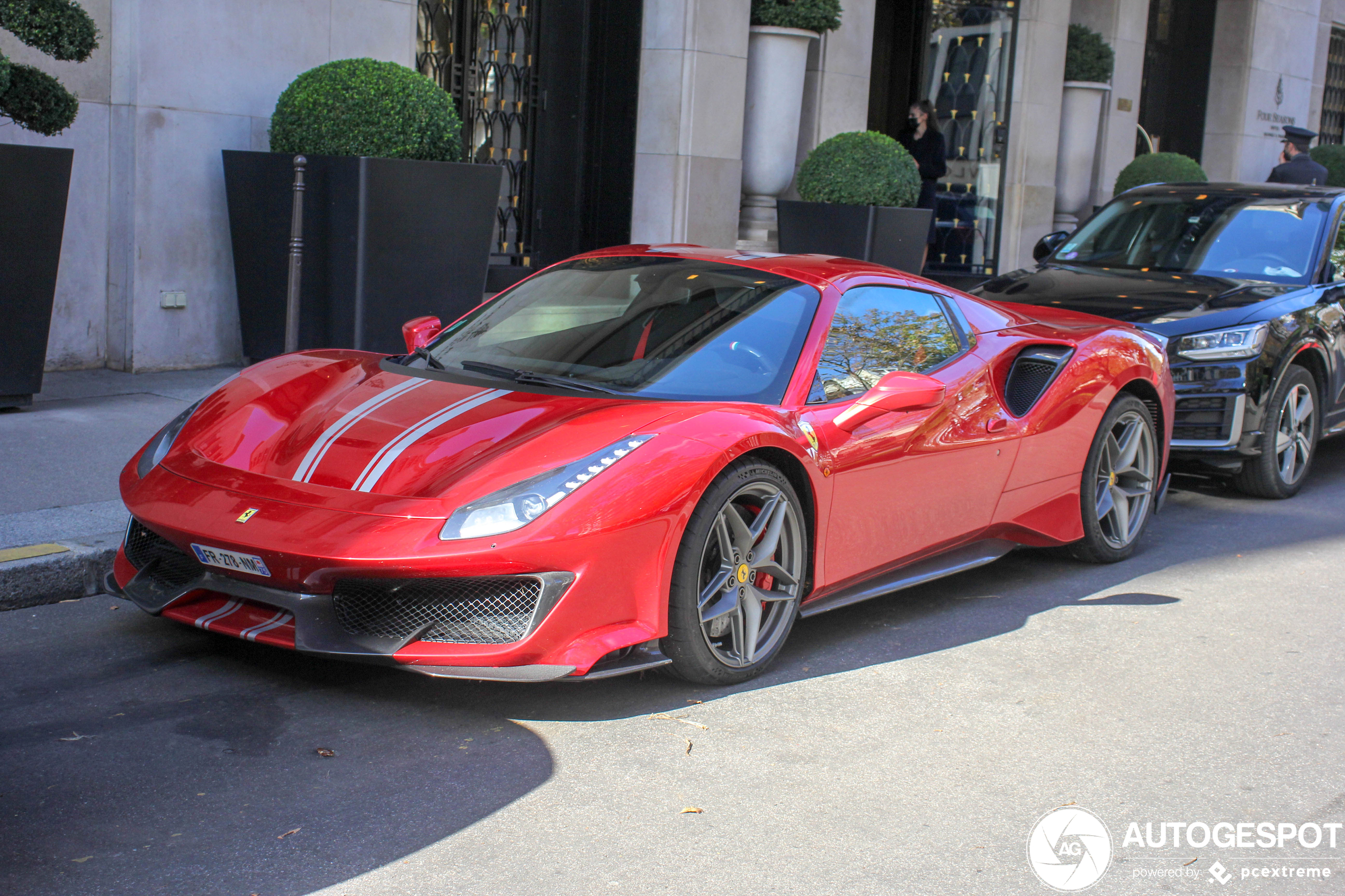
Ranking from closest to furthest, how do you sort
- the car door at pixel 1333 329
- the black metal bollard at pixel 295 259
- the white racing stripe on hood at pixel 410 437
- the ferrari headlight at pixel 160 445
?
1. the white racing stripe on hood at pixel 410 437
2. the ferrari headlight at pixel 160 445
3. the black metal bollard at pixel 295 259
4. the car door at pixel 1333 329

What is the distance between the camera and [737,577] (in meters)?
4.12

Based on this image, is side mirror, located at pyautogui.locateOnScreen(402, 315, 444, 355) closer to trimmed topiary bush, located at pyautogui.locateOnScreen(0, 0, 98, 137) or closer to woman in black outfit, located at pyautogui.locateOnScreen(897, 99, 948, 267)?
trimmed topiary bush, located at pyautogui.locateOnScreen(0, 0, 98, 137)

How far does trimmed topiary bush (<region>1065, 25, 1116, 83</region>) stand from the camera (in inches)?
688

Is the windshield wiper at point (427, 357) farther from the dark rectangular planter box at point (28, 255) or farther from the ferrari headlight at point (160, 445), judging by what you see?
the dark rectangular planter box at point (28, 255)

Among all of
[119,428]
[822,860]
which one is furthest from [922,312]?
[119,428]

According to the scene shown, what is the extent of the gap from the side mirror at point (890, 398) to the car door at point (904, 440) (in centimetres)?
3

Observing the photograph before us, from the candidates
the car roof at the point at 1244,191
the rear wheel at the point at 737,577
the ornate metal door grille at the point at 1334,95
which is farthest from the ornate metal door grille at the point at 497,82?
the ornate metal door grille at the point at 1334,95

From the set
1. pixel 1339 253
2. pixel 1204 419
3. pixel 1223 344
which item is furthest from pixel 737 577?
pixel 1339 253

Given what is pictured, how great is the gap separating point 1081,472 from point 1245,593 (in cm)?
81

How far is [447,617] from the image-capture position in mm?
3635

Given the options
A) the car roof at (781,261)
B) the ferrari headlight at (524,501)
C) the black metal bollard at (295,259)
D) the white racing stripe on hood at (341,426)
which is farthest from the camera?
the black metal bollard at (295,259)

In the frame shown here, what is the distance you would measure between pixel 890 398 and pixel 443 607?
1.74m

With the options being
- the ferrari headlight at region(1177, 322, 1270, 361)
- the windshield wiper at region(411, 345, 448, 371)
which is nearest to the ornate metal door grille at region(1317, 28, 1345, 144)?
the ferrari headlight at region(1177, 322, 1270, 361)

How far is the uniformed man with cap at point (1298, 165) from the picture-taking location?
14.8 metres
